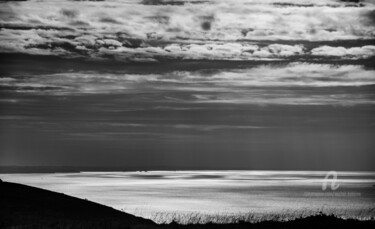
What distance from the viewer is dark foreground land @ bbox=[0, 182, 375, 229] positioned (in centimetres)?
3492

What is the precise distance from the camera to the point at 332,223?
38812 millimetres

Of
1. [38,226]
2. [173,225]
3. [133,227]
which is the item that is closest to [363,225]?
[173,225]

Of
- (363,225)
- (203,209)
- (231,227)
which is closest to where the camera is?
(231,227)

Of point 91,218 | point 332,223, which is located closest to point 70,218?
point 91,218

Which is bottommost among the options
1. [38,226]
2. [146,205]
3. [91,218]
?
[146,205]

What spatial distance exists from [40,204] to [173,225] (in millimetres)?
12634

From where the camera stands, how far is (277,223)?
1561 inches

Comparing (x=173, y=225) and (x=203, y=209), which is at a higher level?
(x=173, y=225)

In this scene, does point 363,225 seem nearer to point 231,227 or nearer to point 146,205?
point 231,227

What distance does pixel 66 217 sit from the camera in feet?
133

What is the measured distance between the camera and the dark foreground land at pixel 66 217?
34919 millimetres

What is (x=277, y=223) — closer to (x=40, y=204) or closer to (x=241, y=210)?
(x=40, y=204)

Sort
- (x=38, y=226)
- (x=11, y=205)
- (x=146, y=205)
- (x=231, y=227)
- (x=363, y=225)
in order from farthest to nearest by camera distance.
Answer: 1. (x=146, y=205)
2. (x=11, y=205)
3. (x=363, y=225)
4. (x=231, y=227)
5. (x=38, y=226)

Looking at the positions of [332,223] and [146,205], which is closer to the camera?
[332,223]
